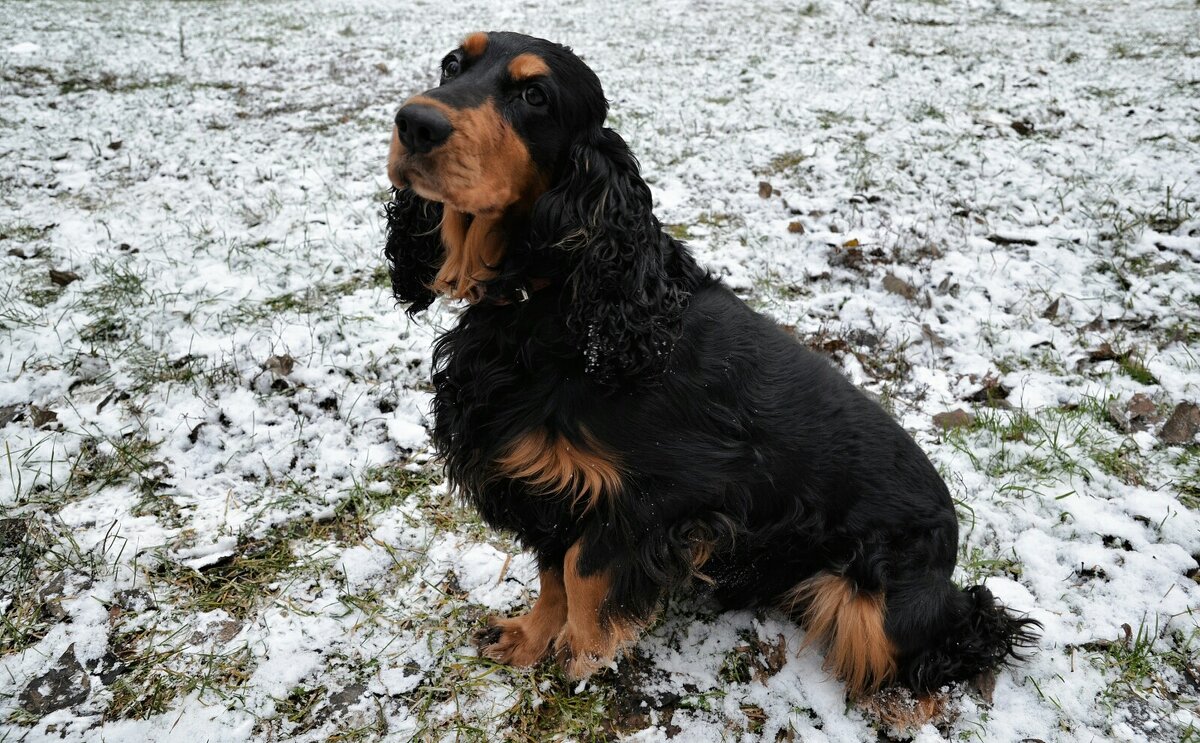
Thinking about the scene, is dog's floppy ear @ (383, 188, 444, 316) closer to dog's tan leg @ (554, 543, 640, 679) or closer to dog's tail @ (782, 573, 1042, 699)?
dog's tan leg @ (554, 543, 640, 679)

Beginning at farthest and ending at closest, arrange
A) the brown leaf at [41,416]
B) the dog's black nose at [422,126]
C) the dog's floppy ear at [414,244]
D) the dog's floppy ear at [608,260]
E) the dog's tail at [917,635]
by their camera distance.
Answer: the brown leaf at [41,416] < the dog's floppy ear at [414,244] < the dog's tail at [917,635] < the dog's floppy ear at [608,260] < the dog's black nose at [422,126]

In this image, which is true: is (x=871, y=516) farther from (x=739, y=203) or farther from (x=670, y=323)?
(x=739, y=203)

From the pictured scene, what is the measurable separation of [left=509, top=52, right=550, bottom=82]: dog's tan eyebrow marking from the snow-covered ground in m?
1.97

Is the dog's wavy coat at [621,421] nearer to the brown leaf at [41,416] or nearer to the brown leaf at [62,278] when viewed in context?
the brown leaf at [41,416]

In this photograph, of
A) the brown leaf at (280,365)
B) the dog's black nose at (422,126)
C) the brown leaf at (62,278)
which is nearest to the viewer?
the dog's black nose at (422,126)

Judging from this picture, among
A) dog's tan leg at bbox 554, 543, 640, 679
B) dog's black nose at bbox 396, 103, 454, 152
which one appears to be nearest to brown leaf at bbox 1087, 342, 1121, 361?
dog's tan leg at bbox 554, 543, 640, 679

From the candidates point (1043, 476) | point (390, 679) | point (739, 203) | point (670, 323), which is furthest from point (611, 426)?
point (739, 203)

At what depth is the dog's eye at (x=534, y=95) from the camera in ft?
7.52

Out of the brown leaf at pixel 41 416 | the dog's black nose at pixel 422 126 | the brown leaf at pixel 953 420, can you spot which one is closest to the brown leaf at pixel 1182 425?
the brown leaf at pixel 953 420

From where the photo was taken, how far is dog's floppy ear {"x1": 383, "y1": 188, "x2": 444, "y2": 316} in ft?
8.69

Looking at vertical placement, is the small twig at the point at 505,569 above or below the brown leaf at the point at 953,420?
below

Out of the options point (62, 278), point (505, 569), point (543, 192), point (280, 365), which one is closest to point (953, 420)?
point (505, 569)

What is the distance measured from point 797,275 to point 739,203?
4.02 feet

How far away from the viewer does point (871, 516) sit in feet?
8.35
